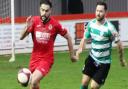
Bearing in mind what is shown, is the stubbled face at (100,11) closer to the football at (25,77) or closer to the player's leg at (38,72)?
the player's leg at (38,72)

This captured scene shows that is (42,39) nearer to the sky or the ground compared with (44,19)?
nearer to the ground

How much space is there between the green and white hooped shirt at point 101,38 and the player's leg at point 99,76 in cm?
11

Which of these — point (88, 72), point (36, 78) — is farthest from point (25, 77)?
point (88, 72)

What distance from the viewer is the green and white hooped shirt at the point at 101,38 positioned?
12727 mm

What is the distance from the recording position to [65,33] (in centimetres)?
1307

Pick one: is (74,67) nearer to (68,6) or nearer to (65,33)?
(65,33)

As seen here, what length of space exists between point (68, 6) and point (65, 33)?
19.9m

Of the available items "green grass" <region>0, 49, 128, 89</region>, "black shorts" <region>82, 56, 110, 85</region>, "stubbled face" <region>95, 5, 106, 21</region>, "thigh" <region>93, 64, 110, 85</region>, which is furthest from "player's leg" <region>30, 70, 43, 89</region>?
"green grass" <region>0, 49, 128, 89</region>

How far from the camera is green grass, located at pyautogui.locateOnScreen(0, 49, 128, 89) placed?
54.6ft

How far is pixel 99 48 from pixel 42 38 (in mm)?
1161

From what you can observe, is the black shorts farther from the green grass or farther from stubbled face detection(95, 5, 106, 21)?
the green grass

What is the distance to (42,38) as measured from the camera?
1276 centimetres

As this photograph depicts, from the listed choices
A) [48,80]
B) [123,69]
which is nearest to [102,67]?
[48,80]

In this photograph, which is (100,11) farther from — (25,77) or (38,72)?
(25,77)
